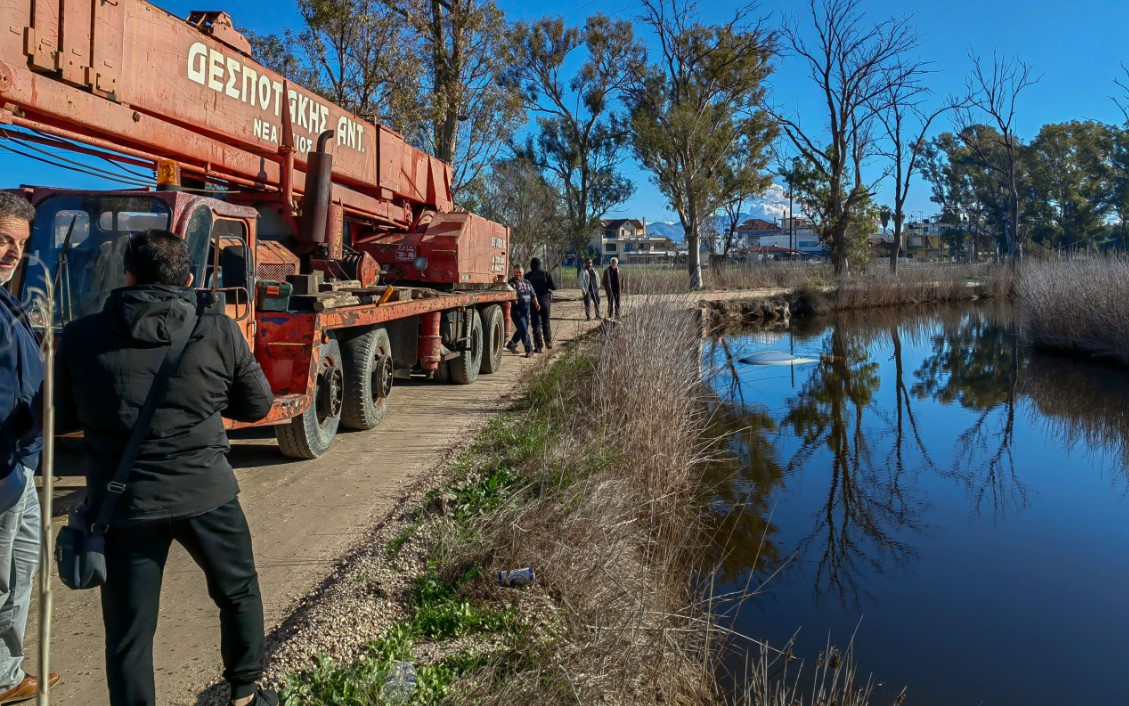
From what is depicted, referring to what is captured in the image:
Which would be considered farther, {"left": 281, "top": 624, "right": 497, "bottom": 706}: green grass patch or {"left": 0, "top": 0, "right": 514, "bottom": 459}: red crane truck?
{"left": 0, "top": 0, "right": 514, "bottom": 459}: red crane truck

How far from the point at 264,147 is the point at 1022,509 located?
8.19 metres

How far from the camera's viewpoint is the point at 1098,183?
56531 millimetres

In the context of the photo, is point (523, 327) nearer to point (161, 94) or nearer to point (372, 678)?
point (161, 94)

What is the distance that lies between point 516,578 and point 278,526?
1.91 meters

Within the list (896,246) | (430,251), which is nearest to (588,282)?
(430,251)

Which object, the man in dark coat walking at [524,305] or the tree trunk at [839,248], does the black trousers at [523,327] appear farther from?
the tree trunk at [839,248]

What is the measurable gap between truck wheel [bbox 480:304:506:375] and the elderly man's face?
391 inches

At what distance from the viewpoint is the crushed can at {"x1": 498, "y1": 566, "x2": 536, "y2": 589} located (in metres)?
4.64

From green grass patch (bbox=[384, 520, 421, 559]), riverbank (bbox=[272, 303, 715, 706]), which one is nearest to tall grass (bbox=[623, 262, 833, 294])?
riverbank (bbox=[272, 303, 715, 706])

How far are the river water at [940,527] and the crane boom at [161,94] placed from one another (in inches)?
187

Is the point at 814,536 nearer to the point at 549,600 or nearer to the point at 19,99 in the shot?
the point at 549,600

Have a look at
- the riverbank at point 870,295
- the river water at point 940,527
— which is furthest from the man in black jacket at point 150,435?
the riverbank at point 870,295

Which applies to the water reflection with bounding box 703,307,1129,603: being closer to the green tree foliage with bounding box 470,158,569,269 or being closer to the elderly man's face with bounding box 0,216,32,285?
the elderly man's face with bounding box 0,216,32,285

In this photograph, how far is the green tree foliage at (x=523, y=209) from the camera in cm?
3219
